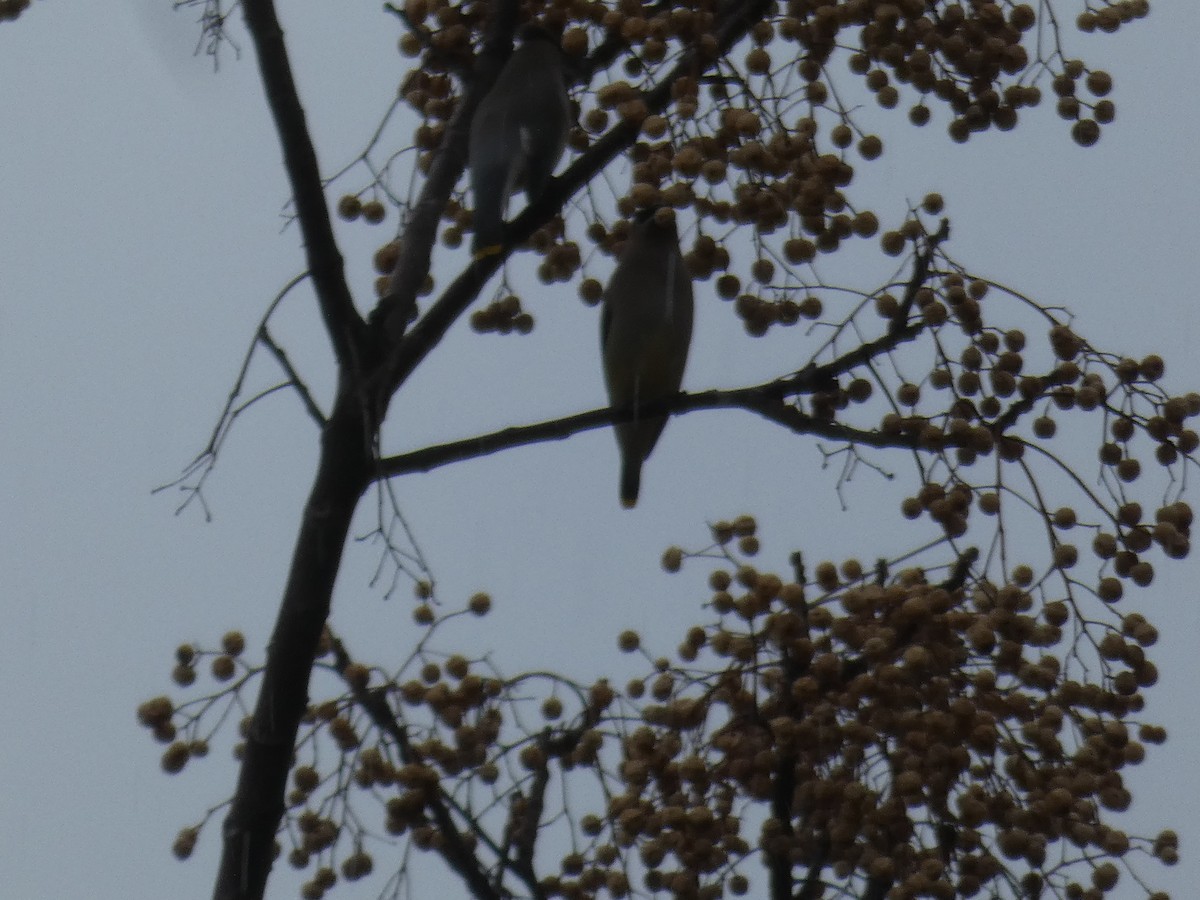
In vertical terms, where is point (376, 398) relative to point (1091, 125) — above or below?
below

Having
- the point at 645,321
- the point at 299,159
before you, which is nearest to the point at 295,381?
the point at 299,159

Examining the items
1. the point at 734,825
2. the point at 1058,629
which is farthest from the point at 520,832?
the point at 1058,629

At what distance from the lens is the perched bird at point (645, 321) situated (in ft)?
12.8

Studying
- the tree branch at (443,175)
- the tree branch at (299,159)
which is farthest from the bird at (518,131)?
the tree branch at (299,159)

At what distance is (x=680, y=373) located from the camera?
13.2 ft

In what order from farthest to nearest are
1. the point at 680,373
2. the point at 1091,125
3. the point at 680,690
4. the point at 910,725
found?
1. the point at 680,373
2. the point at 1091,125
3. the point at 680,690
4. the point at 910,725

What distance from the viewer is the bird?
10.1 ft

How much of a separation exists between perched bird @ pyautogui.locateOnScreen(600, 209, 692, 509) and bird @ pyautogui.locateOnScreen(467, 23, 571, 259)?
18.0 inches

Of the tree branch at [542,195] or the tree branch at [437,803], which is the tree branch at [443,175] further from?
the tree branch at [437,803]

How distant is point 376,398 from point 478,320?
2.53 feet

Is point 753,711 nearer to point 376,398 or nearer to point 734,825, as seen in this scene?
point 734,825

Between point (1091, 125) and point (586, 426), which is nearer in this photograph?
point (586, 426)

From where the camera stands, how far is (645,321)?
3896 millimetres

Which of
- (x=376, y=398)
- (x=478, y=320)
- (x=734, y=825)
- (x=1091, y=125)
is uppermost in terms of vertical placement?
(x=1091, y=125)
